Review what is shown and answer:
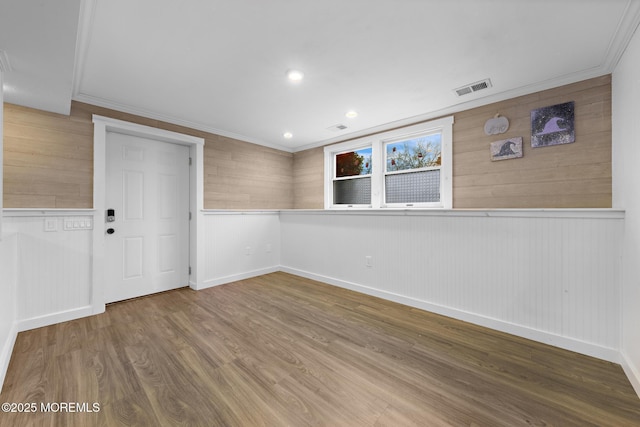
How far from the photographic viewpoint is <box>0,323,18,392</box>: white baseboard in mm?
1718

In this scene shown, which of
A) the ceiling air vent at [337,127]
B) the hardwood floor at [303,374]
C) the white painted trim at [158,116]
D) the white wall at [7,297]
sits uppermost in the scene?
the ceiling air vent at [337,127]

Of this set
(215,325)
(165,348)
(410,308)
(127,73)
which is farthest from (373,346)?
(127,73)

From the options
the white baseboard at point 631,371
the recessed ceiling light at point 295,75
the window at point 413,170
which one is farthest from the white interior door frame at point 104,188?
the white baseboard at point 631,371

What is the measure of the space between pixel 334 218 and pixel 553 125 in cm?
269

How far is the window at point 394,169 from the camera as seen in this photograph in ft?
11.0

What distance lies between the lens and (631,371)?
1.72 meters

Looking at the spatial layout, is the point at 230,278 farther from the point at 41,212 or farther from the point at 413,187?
the point at 413,187

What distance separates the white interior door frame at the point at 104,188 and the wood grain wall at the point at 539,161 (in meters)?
3.47

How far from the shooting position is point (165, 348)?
2.16 meters

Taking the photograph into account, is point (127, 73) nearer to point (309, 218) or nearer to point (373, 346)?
point (309, 218)

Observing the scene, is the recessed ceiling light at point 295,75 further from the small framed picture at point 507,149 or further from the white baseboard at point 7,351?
the white baseboard at point 7,351

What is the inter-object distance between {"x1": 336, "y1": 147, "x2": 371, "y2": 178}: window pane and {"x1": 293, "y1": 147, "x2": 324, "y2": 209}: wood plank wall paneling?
0.33 meters

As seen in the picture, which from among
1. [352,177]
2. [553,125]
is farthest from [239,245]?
[553,125]

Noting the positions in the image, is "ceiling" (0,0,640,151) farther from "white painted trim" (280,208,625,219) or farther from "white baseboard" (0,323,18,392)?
"white baseboard" (0,323,18,392)
